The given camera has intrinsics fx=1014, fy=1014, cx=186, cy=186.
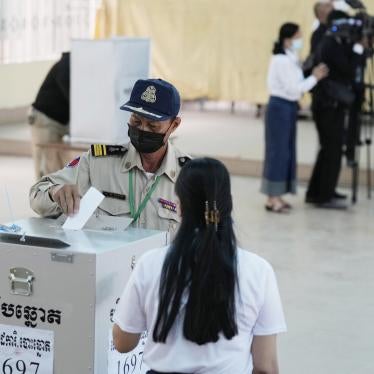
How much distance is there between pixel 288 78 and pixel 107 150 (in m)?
4.50

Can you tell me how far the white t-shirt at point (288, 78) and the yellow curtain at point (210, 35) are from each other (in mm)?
1468

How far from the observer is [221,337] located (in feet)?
7.84

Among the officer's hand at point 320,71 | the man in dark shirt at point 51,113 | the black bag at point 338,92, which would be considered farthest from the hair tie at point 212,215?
the black bag at point 338,92

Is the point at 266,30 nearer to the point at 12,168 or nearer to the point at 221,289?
the point at 12,168

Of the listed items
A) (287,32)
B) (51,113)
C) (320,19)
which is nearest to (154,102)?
(51,113)

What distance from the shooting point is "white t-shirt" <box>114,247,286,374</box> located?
7.82ft

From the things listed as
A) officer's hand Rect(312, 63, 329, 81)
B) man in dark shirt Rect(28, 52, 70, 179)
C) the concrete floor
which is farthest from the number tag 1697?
officer's hand Rect(312, 63, 329, 81)

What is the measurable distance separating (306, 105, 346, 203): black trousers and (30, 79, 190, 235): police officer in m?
4.95

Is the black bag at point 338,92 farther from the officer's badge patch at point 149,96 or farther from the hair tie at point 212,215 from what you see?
the hair tie at point 212,215

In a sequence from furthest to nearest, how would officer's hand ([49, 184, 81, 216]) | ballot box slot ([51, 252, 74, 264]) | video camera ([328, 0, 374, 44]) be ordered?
1. video camera ([328, 0, 374, 44])
2. officer's hand ([49, 184, 81, 216])
3. ballot box slot ([51, 252, 74, 264])

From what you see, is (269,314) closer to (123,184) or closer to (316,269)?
(123,184)

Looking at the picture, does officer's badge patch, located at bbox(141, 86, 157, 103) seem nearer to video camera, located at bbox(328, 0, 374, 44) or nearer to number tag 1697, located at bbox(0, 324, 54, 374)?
number tag 1697, located at bbox(0, 324, 54, 374)

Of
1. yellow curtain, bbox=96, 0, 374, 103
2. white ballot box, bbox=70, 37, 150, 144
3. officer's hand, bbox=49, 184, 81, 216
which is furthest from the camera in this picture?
yellow curtain, bbox=96, 0, 374, 103

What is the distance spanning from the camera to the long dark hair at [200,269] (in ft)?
7.72
